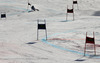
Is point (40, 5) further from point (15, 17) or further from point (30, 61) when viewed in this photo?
point (30, 61)

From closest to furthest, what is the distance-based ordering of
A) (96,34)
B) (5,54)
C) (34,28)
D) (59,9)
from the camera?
(5,54) < (96,34) < (34,28) < (59,9)

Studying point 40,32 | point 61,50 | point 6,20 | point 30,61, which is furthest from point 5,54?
point 6,20

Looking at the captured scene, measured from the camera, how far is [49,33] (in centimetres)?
2389

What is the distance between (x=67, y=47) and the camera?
18.5 m

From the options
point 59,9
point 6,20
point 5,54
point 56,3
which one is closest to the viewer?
point 5,54

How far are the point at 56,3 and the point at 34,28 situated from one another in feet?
50.3

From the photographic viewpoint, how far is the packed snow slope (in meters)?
16.2

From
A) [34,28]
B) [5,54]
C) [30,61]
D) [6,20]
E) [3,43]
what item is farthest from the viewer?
[6,20]

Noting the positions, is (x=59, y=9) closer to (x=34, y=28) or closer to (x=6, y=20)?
(x=6, y=20)

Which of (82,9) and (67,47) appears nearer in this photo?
(67,47)

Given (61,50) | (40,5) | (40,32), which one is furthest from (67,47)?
(40,5)

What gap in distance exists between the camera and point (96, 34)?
905 inches

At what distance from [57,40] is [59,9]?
54.5 ft

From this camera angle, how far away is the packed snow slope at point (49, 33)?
53.0 feet
